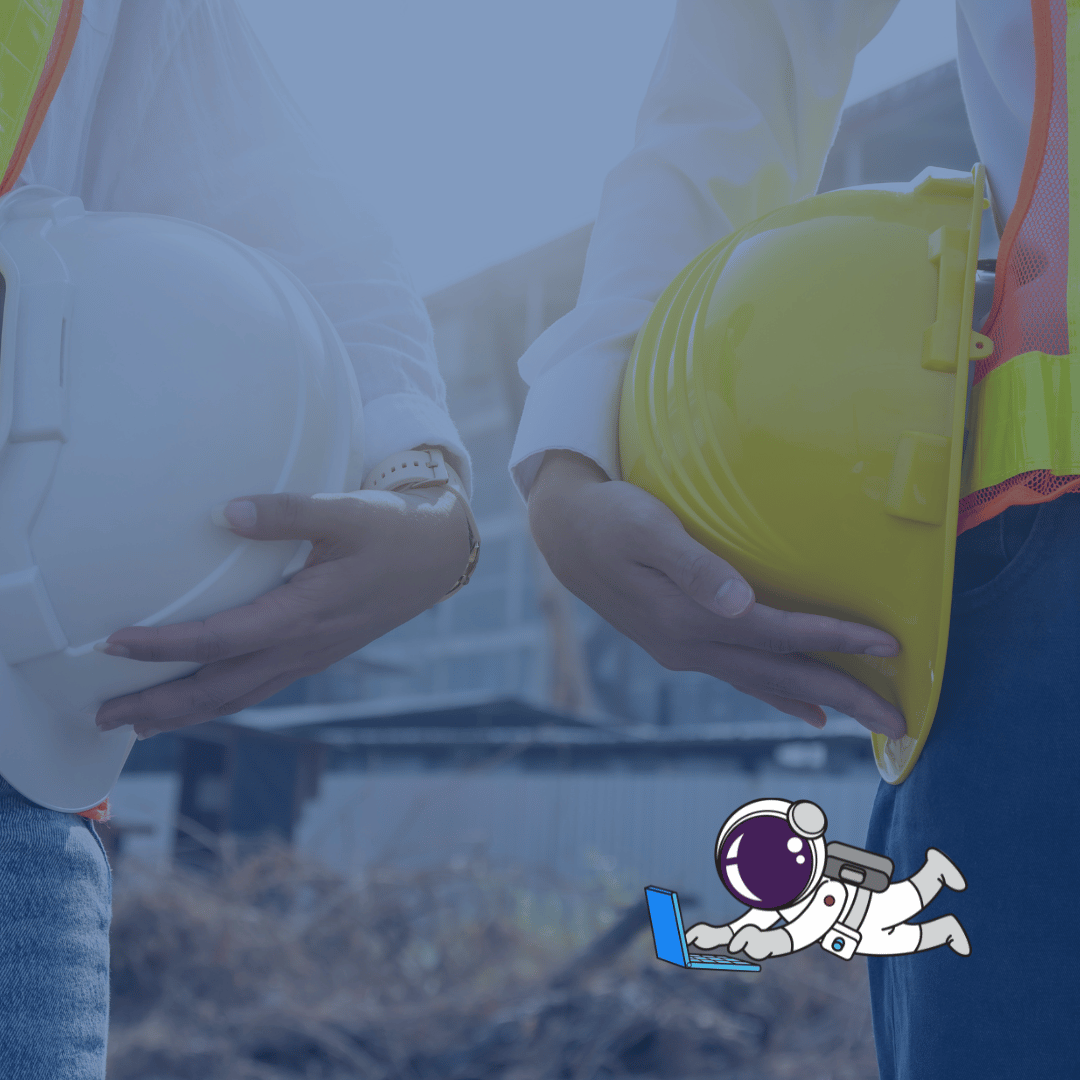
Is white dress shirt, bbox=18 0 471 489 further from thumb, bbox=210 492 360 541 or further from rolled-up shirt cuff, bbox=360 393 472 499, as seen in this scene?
thumb, bbox=210 492 360 541

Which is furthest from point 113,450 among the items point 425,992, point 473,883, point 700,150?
point 473,883

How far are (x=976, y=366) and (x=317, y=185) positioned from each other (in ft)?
2.80

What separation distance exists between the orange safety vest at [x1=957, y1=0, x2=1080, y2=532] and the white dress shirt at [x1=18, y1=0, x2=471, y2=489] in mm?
622

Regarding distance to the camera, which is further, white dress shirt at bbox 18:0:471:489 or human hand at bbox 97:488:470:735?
white dress shirt at bbox 18:0:471:489

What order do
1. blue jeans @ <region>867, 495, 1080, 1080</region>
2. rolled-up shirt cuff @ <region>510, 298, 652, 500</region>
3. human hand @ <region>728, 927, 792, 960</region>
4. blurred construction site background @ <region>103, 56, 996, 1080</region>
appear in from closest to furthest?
blue jeans @ <region>867, 495, 1080, 1080</region>, human hand @ <region>728, 927, 792, 960</region>, rolled-up shirt cuff @ <region>510, 298, 652, 500</region>, blurred construction site background @ <region>103, 56, 996, 1080</region>

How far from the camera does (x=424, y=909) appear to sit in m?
6.46

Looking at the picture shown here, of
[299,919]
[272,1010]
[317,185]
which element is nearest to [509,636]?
[299,919]

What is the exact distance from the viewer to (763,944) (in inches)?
34.1

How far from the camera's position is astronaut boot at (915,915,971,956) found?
793 mm

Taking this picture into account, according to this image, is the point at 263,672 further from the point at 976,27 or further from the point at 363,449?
the point at 976,27

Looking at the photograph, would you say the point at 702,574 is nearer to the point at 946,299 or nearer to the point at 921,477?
the point at 921,477

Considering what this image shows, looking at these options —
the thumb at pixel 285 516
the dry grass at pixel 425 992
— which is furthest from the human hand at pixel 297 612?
the dry grass at pixel 425 992

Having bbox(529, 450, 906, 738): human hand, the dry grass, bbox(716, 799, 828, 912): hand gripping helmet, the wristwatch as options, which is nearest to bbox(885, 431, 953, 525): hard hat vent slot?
bbox(529, 450, 906, 738): human hand

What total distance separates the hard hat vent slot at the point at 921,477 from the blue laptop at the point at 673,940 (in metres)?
0.40
